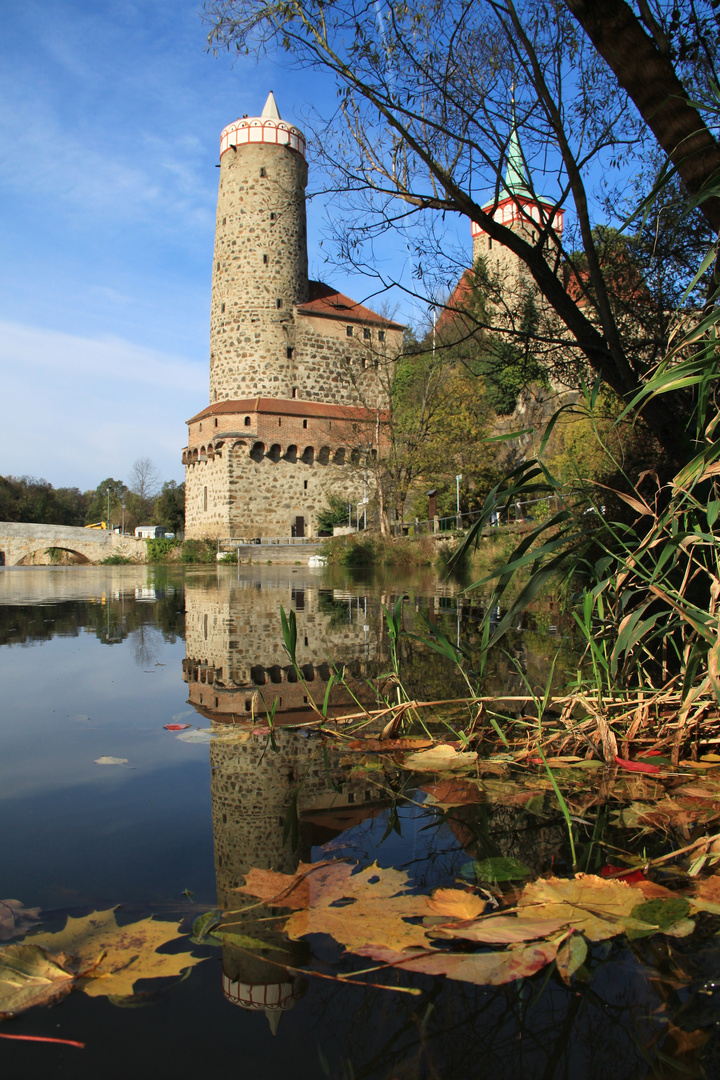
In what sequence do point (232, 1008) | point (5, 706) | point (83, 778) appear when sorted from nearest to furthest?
point (232, 1008)
point (83, 778)
point (5, 706)

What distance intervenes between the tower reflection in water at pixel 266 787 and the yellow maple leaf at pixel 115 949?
0.26ft

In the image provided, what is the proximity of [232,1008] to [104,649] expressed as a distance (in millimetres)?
3499

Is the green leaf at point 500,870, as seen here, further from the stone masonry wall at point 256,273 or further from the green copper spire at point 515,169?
the stone masonry wall at point 256,273

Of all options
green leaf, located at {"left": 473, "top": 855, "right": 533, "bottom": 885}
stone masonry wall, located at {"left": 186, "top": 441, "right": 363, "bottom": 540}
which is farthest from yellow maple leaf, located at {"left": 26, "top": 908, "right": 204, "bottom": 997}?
stone masonry wall, located at {"left": 186, "top": 441, "right": 363, "bottom": 540}

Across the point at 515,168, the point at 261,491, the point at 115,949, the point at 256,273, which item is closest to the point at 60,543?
the point at 261,491

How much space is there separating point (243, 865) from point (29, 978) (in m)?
0.40

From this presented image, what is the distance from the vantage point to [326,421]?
31781mm

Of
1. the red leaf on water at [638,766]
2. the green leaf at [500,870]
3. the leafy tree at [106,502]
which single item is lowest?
the red leaf on water at [638,766]

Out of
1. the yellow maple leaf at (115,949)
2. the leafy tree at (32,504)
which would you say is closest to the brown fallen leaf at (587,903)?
the yellow maple leaf at (115,949)

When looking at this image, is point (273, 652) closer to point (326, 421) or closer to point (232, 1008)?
point (232, 1008)

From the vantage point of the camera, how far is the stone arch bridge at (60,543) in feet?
115

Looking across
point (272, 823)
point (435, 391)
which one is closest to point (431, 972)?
point (272, 823)

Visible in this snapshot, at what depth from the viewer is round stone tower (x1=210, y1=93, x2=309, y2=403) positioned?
1173 inches

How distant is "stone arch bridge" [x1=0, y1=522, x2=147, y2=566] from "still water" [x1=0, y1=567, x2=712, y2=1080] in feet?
110
